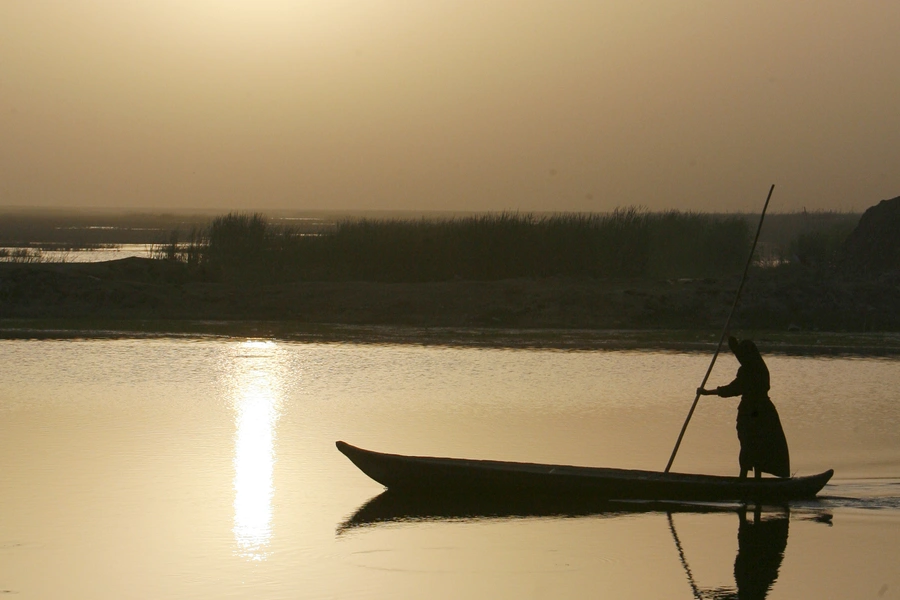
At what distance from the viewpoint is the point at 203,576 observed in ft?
24.5

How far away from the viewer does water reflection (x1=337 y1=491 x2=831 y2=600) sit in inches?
340

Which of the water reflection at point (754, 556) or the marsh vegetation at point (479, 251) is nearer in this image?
the water reflection at point (754, 556)

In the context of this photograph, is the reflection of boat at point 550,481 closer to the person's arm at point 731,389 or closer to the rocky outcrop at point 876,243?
the person's arm at point 731,389

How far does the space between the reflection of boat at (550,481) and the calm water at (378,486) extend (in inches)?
8.4

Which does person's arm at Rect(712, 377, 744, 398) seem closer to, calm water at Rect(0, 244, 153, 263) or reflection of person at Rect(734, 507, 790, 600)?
reflection of person at Rect(734, 507, 790, 600)

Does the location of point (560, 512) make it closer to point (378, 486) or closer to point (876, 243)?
point (378, 486)

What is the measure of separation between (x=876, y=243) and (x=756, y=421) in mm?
23858

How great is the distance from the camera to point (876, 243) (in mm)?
32031

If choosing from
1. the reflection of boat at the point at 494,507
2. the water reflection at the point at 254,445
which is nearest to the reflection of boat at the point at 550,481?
the reflection of boat at the point at 494,507

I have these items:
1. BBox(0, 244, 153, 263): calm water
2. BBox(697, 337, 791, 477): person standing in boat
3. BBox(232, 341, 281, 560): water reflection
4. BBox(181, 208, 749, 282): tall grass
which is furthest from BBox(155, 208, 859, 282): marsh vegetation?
BBox(697, 337, 791, 477): person standing in boat

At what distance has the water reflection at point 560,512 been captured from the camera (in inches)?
340

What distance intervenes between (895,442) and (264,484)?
679 cm

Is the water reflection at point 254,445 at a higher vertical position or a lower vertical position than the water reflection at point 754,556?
higher

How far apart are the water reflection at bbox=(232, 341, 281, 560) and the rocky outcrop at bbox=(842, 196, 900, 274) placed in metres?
18.9
